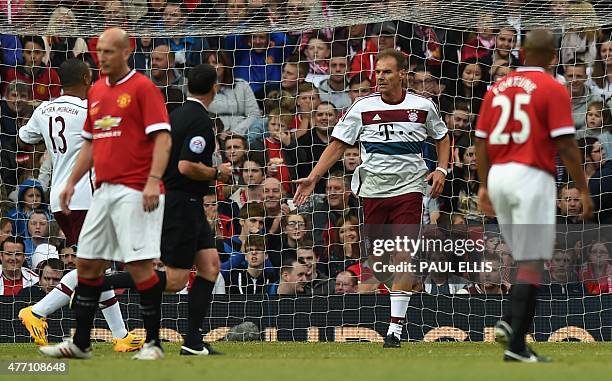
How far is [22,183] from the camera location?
13.9 m

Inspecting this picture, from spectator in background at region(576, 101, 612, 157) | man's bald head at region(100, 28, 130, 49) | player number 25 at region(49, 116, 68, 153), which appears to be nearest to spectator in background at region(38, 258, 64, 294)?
player number 25 at region(49, 116, 68, 153)

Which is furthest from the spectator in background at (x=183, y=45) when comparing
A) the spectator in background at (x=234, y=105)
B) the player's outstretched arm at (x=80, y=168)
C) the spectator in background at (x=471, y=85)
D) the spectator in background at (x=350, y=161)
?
the player's outstretched arm at (x=80, y=168)

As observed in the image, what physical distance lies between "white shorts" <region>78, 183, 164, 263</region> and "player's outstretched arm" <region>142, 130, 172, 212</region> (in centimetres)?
14

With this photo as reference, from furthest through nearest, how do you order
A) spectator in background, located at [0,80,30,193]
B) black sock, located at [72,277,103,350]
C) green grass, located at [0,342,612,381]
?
1. spectator in background, located at [0,80,30,193]
2. black sock, located at [72,277,103,350]
3. green grass, located at [0,342,612,381]

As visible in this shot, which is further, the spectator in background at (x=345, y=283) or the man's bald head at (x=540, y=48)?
the spectator in background at (x=345, y=283)

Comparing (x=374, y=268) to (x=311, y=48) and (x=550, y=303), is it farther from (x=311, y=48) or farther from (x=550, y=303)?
(x=311, y=48)

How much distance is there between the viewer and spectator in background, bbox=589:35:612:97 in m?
13.9

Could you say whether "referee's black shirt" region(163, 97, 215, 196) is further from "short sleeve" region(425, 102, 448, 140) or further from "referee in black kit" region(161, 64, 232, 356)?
"short sleeve" region(425, 102, 448, 140)

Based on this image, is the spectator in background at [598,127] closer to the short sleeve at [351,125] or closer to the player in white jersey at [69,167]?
the short sleeve at [351,125]

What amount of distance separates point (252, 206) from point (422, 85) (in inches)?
96.9

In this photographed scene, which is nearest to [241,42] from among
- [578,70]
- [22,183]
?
[22,183]

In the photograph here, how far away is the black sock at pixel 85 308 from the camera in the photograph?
26.7 ft

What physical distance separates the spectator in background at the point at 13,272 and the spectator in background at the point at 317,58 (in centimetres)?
392

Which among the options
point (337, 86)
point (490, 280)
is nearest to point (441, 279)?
point (490, 280)
